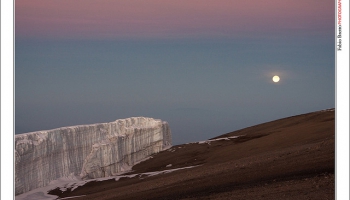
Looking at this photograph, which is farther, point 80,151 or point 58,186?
point 80,151

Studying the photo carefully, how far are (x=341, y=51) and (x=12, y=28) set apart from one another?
29.4ft

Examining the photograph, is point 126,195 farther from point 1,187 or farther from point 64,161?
point 64,161

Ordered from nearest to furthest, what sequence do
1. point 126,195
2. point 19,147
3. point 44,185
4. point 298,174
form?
point 298,174 → point 126,195 → point 19,147 → point 44,185

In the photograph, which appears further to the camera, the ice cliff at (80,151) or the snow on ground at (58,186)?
the ice cliff at (80,151)

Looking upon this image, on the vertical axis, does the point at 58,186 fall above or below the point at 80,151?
below

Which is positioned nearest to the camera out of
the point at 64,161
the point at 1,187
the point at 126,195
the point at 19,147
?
the point at 1,187

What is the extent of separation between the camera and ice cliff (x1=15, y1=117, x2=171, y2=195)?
118 feet

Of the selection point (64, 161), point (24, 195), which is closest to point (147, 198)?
point (24, 195)

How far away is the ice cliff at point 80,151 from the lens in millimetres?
35906

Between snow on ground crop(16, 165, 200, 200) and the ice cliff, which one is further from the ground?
the ice cliff

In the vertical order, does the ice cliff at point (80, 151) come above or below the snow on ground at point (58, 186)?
above

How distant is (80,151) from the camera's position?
43.5 metres

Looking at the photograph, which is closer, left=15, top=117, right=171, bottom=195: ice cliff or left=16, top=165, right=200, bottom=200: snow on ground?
left=16, top=165, right=200, bottom=200: snow on ground

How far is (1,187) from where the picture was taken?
13961mm
